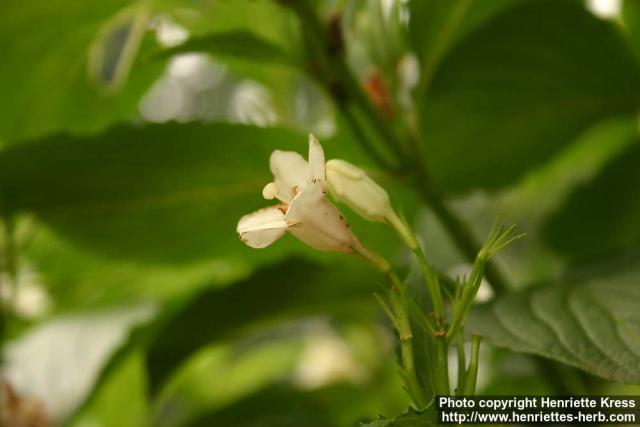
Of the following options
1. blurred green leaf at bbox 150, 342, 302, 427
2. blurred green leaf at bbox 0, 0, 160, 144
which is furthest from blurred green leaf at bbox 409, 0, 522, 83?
blurred green leaf at bbox 150, 342, 302, 427

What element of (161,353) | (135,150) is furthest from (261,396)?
(135,150)

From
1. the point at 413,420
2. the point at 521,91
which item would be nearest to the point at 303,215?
the point at 413,420

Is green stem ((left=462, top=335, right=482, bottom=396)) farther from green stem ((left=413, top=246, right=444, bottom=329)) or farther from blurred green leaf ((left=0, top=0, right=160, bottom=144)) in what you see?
blurred green leaf ((left=0, top=0, right=160, bottom=144))

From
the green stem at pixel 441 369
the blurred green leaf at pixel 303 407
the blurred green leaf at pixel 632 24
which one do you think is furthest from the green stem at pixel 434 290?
the blurred green leaf at pixel 632 24

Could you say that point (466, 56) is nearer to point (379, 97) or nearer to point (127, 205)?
point (379, 97)

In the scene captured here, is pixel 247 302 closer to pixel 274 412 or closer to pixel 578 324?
pixel 274 412
